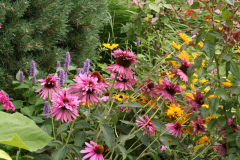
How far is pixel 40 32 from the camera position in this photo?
80.0 inches

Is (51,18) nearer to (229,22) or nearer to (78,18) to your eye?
(78,18)

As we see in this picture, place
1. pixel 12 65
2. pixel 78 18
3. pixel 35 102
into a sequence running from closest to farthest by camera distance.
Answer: pixel 35 102
pixel 12 65
pixel 78 18

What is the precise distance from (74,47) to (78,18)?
1.04ft

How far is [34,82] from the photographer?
1634 millimetres

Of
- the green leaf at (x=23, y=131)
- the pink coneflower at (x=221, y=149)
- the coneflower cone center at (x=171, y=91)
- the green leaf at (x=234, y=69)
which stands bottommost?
the pink coneflower at (x=221, y=149)

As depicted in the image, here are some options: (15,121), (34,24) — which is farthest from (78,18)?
(15,121)

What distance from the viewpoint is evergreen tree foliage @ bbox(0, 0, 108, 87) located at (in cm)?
185

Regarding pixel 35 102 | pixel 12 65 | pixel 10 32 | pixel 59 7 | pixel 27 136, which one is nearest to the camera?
pixel 27 136

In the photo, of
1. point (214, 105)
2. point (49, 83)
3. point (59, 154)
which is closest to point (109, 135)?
point (59, 154)

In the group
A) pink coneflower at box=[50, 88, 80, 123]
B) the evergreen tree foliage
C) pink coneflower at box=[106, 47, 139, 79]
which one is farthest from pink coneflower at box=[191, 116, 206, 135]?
the evergreen tree foliage

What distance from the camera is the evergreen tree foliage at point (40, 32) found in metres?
1.85

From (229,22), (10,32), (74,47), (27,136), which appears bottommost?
(74,47)

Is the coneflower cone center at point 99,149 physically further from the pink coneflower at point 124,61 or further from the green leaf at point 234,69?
the green leaf at point 234,69

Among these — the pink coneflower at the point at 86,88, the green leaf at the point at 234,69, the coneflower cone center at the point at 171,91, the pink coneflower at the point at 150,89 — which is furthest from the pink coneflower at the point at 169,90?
the pink coneflower at the point at 86,88
